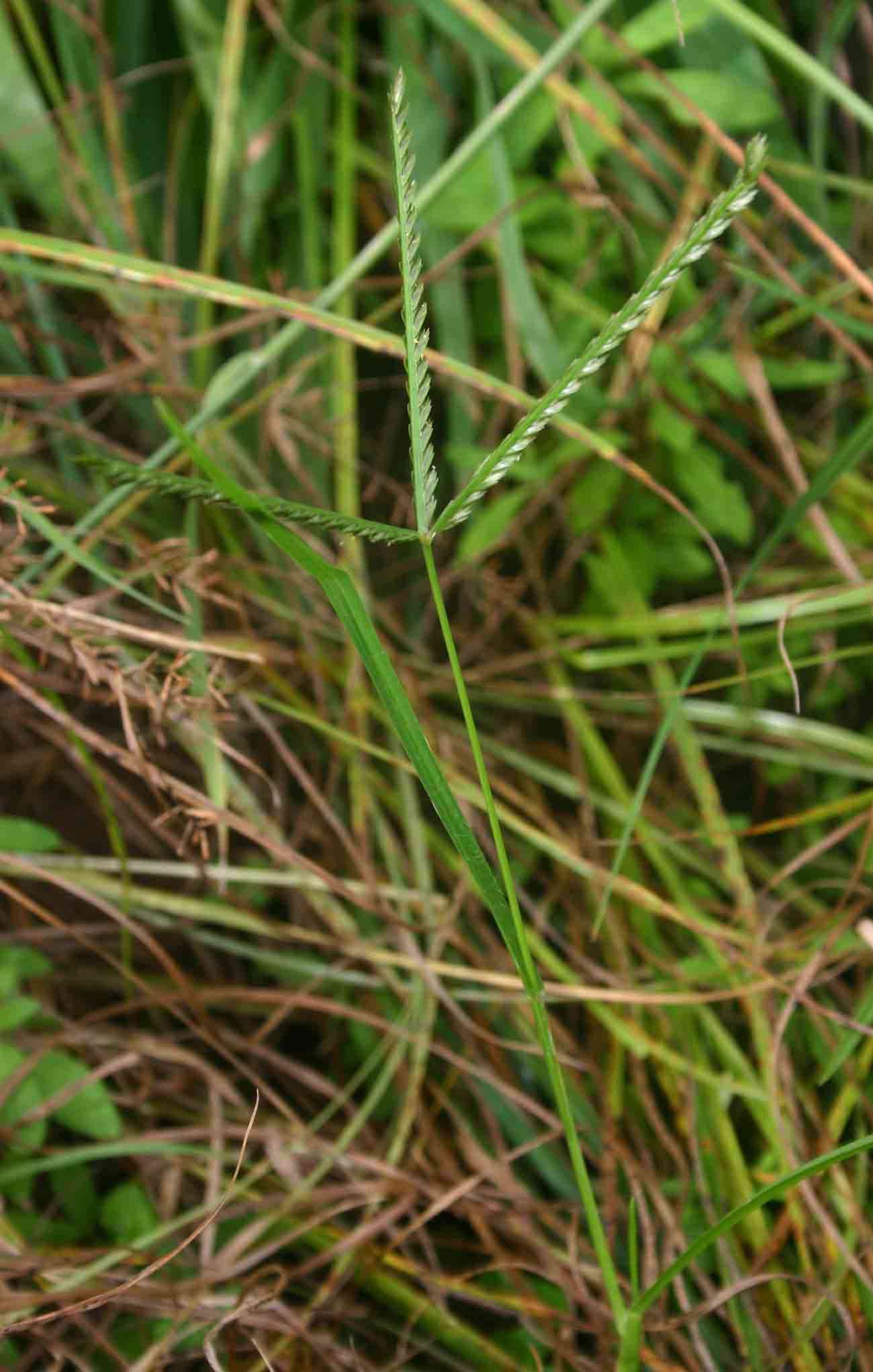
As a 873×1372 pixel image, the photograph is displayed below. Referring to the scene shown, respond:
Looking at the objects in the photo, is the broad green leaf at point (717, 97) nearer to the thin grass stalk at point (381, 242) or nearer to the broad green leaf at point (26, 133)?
the thin grass stalk at point (381, 242)

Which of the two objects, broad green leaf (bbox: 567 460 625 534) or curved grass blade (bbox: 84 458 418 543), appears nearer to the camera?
curved grass blade (bbox: 84 458 418 543)

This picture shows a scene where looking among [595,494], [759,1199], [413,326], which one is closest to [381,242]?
[595,494]

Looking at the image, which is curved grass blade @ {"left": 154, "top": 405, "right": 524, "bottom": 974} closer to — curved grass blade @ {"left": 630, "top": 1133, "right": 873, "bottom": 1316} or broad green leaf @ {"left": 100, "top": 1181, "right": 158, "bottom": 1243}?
curved grass blade @ {"left": 630, "top": 1133, "right": 873, "bottom": 1316}

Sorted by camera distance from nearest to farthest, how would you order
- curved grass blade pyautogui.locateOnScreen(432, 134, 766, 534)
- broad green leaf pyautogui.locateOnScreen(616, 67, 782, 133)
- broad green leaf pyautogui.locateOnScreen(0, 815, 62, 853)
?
curved grass blade pyautogui.locateOnScreen(432, 134, 766, 534) → broad green leaf pyautogui.locateOnScreen(0, 815, 62, 853) → broad green leaf pyautogui.locateOnScreen(616, 67, 782, 133)

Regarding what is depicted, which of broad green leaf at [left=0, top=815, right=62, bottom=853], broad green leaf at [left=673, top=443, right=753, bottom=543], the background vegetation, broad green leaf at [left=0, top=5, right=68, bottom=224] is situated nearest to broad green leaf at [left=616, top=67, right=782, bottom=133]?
the background vegetation

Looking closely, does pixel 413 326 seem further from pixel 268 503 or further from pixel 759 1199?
pixel 759 1199

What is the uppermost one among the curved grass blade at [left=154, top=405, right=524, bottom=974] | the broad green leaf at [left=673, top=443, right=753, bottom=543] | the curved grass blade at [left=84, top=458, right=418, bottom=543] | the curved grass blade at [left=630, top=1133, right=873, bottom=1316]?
Answer: the curved grass blade at [left=84, top=458, right=418, bottom=543]

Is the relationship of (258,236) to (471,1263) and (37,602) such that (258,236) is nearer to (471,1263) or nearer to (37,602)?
(37,602)
